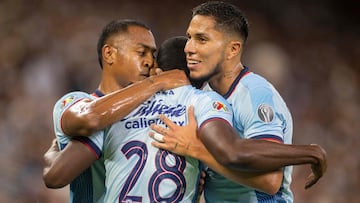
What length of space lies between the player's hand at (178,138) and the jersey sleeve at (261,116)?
24 centimetres

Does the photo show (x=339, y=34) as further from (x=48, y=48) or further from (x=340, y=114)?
(x=48, y=48)

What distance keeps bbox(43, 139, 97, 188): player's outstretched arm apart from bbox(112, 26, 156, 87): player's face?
0.45 m

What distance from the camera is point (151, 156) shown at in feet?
8.70

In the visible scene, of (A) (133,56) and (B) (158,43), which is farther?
(B) (158,43)

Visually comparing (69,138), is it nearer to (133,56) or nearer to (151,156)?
(151,156)

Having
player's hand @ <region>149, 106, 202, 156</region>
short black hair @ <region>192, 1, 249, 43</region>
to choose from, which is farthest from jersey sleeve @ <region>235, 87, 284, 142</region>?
short black hair @ <region>192, 1, 249, 43</region>

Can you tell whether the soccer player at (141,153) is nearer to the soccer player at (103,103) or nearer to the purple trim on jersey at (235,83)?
the soccer player at (103,103)

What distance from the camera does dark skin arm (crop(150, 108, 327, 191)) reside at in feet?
8.27

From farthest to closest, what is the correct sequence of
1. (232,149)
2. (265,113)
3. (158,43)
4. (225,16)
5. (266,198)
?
(158,43), (225,16), (266,198), (265,113), (232,149)

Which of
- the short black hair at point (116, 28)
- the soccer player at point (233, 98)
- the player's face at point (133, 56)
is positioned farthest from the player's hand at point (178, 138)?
the short black hair at point (116, 28)

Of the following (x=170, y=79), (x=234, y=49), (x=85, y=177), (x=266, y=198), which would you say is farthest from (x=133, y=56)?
(x=266, y=198)

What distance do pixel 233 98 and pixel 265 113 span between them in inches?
8.2

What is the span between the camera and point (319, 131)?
20.4ft

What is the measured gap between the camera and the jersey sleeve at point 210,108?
2.60 m
